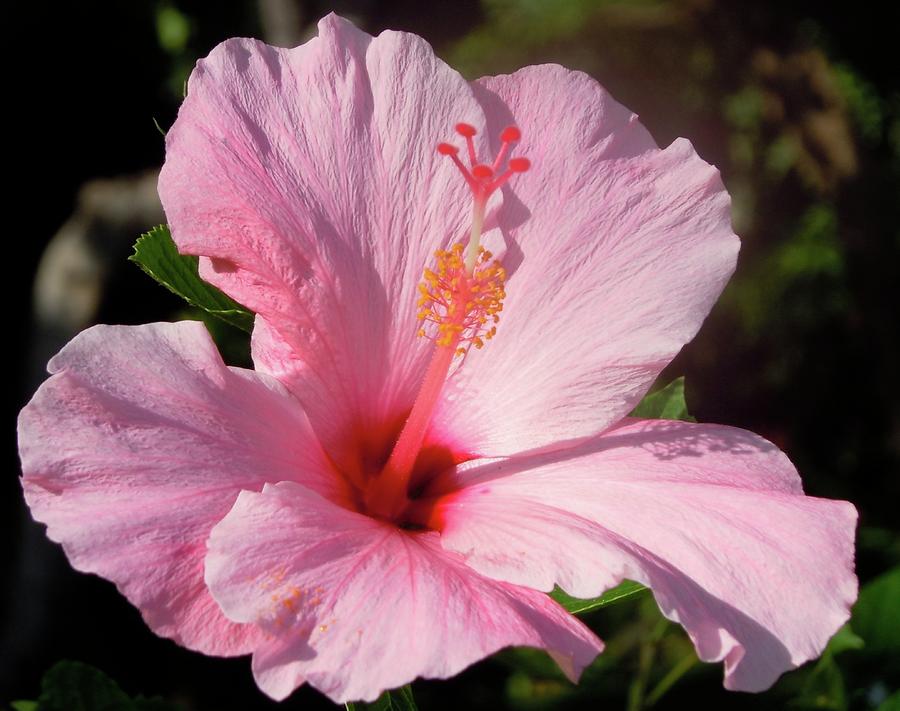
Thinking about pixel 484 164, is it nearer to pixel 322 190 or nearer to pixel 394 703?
pixel 322 190

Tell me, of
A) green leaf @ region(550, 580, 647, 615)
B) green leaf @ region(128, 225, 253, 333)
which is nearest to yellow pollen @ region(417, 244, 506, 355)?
green leaf @ region(128, 225, 253, 333)

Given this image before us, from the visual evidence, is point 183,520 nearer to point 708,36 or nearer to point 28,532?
point 28,532

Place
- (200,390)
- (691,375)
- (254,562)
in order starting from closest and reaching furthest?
(254,562) < (200,390) < (691,375)

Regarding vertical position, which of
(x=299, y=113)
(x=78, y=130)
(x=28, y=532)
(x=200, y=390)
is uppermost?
(x=299, y=113)

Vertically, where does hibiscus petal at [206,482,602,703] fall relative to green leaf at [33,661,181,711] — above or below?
above

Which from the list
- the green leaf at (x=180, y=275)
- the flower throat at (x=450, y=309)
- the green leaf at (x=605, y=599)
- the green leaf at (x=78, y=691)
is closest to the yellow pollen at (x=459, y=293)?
the flower throat at (x=450, y=309)

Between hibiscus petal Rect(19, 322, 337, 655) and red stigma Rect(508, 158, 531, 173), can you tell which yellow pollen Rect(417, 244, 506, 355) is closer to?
red stigma Rect(508, 158, 531, 173)

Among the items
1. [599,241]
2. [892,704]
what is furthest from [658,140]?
[599,241]

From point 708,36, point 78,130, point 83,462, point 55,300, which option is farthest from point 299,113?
point 708,36
